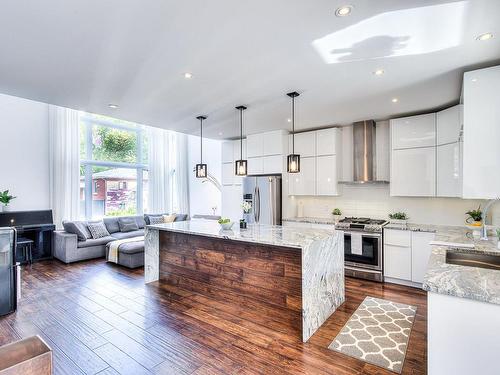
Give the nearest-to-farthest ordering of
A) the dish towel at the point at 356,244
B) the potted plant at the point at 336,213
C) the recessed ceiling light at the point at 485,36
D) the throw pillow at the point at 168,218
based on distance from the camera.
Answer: the recessed ceiling light at the point at 485,36 < the dish towel at the point at 356,244 < the potted plant at the point at 336,213 < the throw pillow at the point at 168,218

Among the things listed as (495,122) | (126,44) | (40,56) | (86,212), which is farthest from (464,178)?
(86,212)

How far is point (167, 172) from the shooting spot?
327 inches

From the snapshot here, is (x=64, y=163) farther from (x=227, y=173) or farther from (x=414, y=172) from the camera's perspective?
(x=414, y=172)

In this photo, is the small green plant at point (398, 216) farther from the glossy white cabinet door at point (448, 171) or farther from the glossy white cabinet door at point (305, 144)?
the glossy white cabinet door at point (305, 144)

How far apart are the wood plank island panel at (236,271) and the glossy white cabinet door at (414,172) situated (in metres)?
2.54

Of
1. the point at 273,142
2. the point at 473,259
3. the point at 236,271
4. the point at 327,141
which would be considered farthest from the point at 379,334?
the point at 273,142

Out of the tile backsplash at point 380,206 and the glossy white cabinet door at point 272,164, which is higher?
the glossy white cabinet door at point 272,164

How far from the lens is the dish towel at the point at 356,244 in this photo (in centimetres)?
439

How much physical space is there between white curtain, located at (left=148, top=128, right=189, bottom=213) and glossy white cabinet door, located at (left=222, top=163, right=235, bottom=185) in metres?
2.65

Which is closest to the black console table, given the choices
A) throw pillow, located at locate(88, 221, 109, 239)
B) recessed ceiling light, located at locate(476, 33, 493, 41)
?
throw pillow, located at locate(88, 221, 109, 239)

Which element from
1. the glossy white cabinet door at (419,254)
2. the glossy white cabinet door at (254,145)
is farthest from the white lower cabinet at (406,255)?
the glossy white cabinet door at (254,145)

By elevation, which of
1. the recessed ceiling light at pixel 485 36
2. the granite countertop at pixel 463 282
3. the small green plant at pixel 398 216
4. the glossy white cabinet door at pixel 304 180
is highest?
the recessed ceiling light at pixel 485 36

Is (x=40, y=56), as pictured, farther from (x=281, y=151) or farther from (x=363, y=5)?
(x=281, y=151)

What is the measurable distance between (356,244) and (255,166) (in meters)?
2.49
